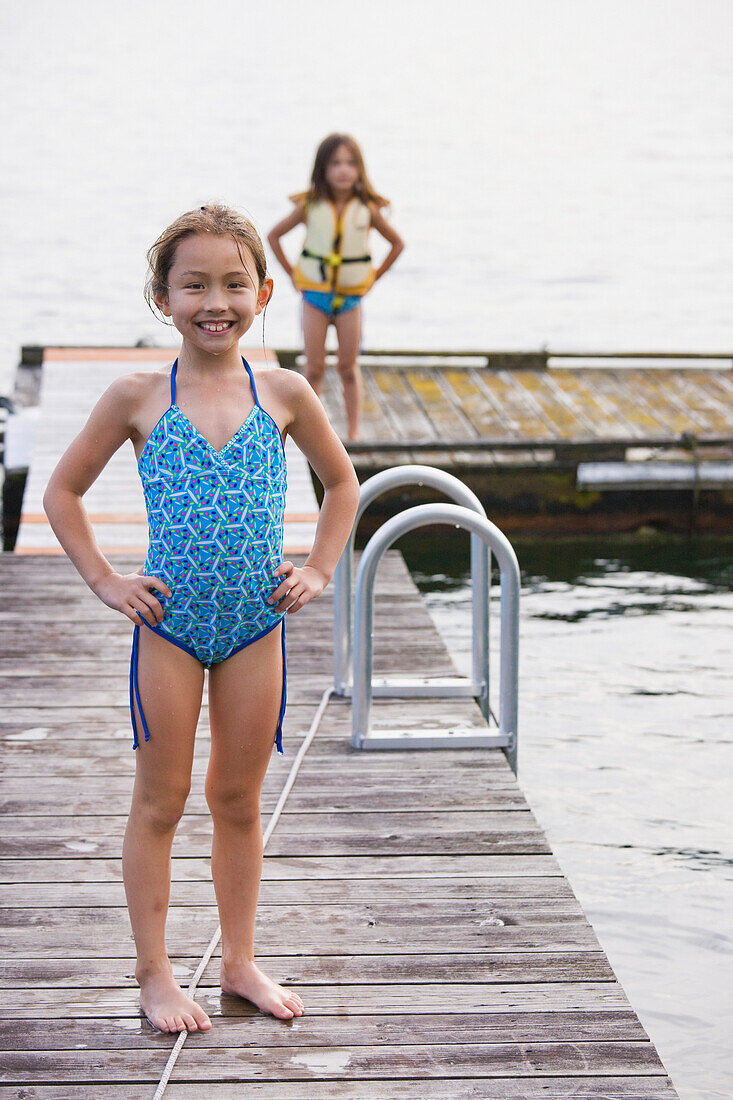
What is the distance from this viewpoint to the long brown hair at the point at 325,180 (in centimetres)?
773

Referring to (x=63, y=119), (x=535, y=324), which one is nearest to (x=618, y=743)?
(x=535, y=324)

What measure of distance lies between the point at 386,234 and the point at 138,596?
5.94 metres

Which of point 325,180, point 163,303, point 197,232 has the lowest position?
point 163,303

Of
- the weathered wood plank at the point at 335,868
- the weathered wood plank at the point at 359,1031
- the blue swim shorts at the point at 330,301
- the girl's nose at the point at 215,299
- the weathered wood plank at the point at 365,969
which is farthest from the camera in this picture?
the blue swim shorts at the point at 330,301

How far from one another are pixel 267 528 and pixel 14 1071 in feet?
4.07

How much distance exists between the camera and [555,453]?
360 inches

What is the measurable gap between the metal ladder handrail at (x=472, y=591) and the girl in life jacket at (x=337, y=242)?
3.37 metres

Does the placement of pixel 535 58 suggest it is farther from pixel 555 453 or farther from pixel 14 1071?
pixel 14 1071

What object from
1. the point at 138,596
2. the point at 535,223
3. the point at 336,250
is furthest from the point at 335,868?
the point at 535,223

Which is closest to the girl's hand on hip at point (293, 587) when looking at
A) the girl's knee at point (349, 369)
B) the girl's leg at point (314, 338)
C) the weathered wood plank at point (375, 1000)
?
the weathered wood plank at point (375, 1000)

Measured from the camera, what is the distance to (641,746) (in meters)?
6.38

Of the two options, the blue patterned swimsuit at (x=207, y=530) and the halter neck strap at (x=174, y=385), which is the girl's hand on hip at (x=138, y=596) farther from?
the halter neck strap at (x=174, y=385)

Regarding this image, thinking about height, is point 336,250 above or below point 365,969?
above

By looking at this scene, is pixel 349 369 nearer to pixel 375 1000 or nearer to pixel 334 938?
pixel 334 938
